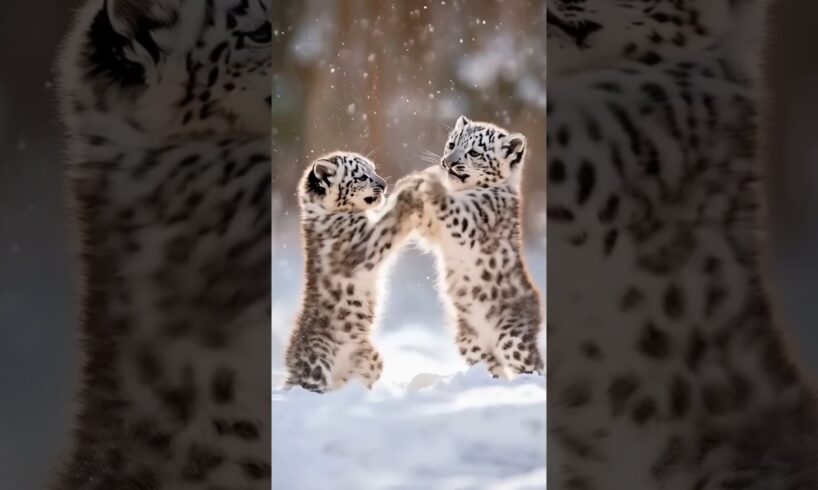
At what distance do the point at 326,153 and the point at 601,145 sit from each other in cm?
67

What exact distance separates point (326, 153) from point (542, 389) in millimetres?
784

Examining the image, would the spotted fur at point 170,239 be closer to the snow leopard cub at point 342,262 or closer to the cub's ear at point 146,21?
the cub's ear at point 146,21

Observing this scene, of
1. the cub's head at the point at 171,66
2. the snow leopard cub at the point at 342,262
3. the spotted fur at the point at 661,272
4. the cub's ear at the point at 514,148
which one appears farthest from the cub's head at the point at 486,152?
the cub's head at the point at 171,66

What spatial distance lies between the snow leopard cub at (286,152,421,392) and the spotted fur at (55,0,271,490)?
28 cm

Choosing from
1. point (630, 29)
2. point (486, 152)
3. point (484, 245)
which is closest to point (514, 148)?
point (486, 152)

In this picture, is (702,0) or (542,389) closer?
(702,0)

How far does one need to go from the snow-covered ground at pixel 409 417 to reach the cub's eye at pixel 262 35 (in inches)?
19.0

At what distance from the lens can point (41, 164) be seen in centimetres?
162

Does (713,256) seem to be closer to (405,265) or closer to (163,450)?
(405,265)

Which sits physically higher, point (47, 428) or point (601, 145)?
point (601, 145)

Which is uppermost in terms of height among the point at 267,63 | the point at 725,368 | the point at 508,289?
the point at 267,63

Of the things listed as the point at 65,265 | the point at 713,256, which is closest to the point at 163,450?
the point at 65,265

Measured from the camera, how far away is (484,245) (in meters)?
1.93

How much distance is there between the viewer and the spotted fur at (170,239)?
5.22ft
